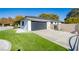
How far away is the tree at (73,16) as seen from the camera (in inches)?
201

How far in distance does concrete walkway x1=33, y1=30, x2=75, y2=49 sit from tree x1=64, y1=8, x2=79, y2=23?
308mm

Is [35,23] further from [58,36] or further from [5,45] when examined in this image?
[5,45]

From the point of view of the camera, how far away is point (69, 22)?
5.26 metres

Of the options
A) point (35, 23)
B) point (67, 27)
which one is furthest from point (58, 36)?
point (35, 23)

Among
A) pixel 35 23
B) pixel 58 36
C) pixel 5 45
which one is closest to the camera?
pixel 5 45

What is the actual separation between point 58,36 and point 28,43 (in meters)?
0.73

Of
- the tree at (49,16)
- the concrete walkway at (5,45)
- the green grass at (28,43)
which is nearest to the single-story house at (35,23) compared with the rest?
the tree at (49,16)

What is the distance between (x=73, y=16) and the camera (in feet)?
16.9

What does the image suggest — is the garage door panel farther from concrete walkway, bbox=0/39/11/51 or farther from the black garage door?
concrete walkway, bbox=0/39/11/51

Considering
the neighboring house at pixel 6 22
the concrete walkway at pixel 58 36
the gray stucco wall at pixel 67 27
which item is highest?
the neighboring house at pixel 6 22

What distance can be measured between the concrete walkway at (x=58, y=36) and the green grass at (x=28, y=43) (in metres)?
0.11

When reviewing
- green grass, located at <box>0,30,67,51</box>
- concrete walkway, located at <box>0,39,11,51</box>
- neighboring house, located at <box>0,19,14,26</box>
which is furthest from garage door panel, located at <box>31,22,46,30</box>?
concrete walkway, located at <box>0,39,11,51</box>

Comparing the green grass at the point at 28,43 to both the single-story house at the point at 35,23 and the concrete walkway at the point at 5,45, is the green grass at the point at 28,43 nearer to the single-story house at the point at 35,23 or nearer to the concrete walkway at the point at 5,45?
the concrete walkway at the point at 5,45

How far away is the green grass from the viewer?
5.15 m
